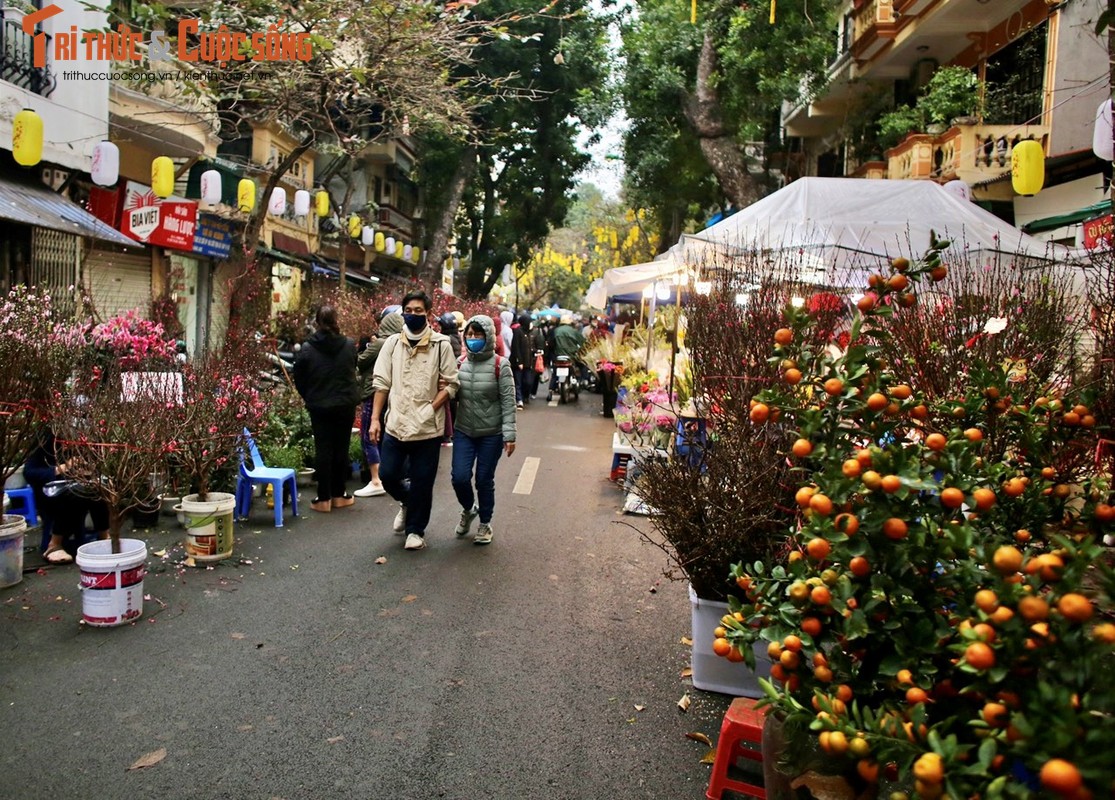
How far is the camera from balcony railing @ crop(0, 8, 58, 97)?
1134 cm

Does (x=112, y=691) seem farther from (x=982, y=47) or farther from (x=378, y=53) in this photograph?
(x=982, y=47)

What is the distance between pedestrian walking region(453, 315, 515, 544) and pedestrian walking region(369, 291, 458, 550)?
161 millimetres

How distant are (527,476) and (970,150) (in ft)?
32.0

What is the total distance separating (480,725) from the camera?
371 centimetres

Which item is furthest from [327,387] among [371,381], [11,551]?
[11,551]

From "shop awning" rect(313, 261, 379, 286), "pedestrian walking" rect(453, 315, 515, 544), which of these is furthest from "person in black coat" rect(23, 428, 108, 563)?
"shop awning" rect(313, 261, 379, 286)

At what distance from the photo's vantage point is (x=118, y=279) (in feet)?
51.7

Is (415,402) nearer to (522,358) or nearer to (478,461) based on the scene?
(478,461)

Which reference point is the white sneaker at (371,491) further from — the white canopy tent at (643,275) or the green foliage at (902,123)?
the green foliage at (902,123)

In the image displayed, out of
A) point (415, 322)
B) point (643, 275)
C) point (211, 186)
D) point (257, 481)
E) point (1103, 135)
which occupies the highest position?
point (211, 186)

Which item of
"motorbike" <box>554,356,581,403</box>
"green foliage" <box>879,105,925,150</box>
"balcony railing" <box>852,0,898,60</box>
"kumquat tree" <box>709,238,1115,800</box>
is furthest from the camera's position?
"motorbike" <box>554,356,581,403</box>

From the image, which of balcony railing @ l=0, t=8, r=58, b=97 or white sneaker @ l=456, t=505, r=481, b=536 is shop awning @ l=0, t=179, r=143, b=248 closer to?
balcony railing @ l=0, t=8, r=58, b=97

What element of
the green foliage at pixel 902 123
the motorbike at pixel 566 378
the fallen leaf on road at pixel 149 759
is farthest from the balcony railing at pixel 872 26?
the fallen leaf on road at pixel 149 759

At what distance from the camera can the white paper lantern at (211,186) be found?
14617 mm
